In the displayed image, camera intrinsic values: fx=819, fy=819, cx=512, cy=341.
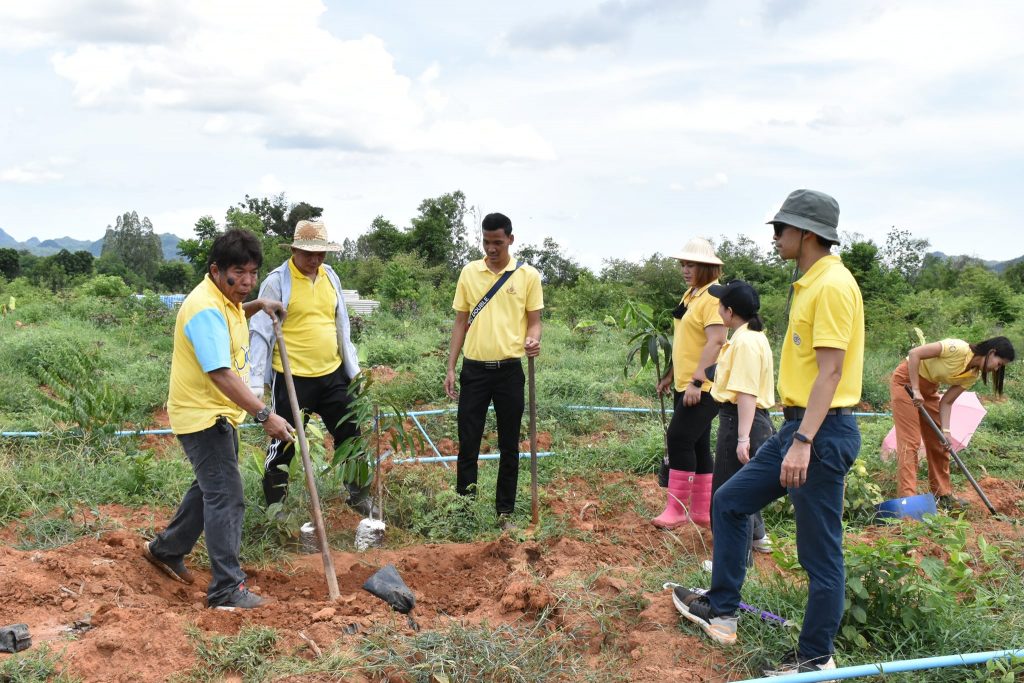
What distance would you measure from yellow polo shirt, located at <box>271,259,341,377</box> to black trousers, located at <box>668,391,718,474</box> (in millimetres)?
2102

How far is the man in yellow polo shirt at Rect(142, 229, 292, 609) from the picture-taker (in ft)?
11.8

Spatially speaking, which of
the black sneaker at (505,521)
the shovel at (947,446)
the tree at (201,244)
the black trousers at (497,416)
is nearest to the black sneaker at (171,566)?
the black trousers at (497,416)

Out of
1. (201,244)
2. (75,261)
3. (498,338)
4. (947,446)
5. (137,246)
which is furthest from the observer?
(137,246)

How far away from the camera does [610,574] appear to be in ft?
13.6

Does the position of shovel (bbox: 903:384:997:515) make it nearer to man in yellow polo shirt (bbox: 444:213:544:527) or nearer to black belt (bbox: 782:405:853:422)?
man in yellow polo shirt (bbox: 444:213:544:527)

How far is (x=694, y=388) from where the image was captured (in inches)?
185

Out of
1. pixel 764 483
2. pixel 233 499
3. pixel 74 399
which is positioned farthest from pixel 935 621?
pixel 74 399

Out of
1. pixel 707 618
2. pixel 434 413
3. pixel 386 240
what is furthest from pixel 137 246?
pixel 707 618

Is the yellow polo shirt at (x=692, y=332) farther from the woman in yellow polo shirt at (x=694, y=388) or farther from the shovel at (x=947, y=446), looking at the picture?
the shovel at (x=947, y=446)

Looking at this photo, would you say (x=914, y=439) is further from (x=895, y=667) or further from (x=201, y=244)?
(x=201, y=244)

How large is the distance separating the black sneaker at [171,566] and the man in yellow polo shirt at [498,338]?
1.71m

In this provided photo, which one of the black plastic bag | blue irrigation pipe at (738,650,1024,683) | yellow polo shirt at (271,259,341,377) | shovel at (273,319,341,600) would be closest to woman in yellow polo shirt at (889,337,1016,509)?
blue irrigation pipe at (738,650,1024,683)

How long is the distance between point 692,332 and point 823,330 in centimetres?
193

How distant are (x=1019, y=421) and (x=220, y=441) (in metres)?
7.67
